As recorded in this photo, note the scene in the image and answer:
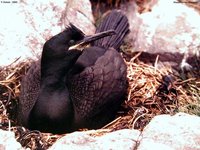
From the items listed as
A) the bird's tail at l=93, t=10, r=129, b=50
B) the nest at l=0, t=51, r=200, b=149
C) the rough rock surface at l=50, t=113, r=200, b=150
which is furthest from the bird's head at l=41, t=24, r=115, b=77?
the rough rock surface at l=50, t=113, r=200, b=150

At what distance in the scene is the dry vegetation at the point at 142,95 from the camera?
5.41 metres

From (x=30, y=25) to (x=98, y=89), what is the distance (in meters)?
1.05

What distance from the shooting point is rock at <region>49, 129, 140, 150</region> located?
13.7 ft

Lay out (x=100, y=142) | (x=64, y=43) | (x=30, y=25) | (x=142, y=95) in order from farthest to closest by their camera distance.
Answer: (x=30, y=25)
(x=142, y=95)
(x=64, y=43)
(x=100, y=142)

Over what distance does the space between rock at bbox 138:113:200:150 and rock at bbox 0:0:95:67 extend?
72.7 inches

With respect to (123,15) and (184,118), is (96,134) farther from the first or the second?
(123,15)

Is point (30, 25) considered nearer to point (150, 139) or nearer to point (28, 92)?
point (28, 92)

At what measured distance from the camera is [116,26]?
20.5 ft

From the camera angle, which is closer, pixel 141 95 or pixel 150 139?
pixel 150 139

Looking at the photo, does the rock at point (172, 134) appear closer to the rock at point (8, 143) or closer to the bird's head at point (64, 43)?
the rock at point (8, 143)

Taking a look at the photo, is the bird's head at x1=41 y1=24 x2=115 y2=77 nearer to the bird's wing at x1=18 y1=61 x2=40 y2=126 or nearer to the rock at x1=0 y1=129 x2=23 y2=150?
the bird's wing at x1=18 y1=61 x2=40 y2=126

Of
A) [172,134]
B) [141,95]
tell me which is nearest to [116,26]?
[141,95]

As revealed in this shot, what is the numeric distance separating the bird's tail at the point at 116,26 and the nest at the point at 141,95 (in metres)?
0.25

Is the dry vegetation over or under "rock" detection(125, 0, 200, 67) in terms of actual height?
under
